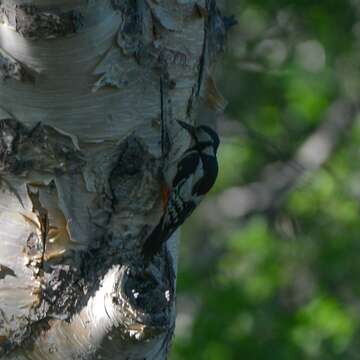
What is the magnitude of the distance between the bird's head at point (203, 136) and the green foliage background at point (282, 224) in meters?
1.57

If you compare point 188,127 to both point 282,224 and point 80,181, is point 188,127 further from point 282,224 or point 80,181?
point 282,224

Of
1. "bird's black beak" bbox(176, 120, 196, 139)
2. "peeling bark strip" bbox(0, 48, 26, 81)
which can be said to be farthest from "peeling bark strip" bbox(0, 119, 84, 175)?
"bird's black beak" bbox(176, 120, 196, 139)

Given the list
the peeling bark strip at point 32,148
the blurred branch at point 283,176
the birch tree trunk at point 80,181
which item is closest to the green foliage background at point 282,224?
the blurred branch at point 283,176

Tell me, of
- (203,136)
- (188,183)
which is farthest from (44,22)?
(188,183)

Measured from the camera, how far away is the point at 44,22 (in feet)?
8.48

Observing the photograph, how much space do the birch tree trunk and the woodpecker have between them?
49 mm

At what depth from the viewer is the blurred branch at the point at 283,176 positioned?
1034 cm

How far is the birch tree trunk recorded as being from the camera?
259 centimetres

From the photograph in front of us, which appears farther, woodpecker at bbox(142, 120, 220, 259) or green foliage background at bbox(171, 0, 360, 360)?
green foliage background at bbox(171, 0, 360, 360)

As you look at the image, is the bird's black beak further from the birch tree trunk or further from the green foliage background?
the green foliage background

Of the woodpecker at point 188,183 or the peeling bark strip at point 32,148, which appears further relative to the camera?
the woodpecker at point 188,183

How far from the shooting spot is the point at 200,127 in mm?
3568

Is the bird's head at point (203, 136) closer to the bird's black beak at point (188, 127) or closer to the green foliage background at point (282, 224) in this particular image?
the bird's black beak at point (188, 127)

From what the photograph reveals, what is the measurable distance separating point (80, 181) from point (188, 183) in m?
1.28
